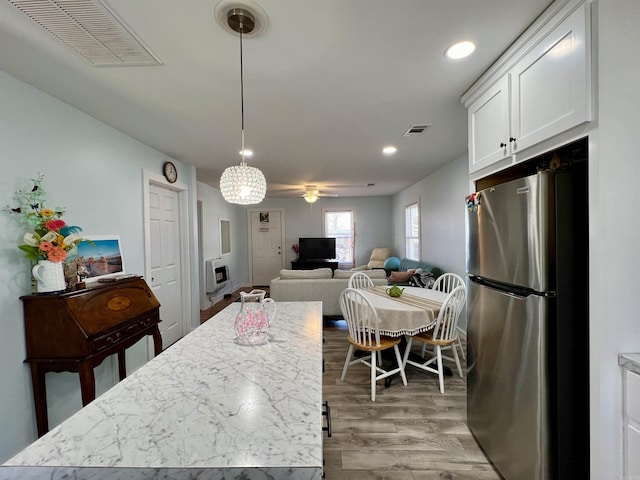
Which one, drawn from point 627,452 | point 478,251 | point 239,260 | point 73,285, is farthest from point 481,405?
point 239,260

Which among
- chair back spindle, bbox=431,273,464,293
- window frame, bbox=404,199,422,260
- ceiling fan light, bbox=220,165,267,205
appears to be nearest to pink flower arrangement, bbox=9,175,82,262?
ceiling fan light, bbox=220,165,267,205

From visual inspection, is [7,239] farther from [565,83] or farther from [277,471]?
[565,83]

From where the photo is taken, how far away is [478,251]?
1777 mm

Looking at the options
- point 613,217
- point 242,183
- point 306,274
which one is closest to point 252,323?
point 242,183

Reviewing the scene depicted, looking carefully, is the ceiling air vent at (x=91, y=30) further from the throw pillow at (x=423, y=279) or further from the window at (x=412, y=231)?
the window at (x=412, y=231)

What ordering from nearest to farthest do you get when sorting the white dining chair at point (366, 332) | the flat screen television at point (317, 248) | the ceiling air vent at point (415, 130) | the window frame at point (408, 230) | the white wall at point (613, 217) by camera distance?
the white wall at point (613, 217) < the white dining chair at point (366, 332) < the ceiling air vent at point (415, 130) < the window frame at point (408, 230) < the flat screen television at point (317, 248)

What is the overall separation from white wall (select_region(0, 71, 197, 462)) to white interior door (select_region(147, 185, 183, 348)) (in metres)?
0.44

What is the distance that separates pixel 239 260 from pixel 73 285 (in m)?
5.70

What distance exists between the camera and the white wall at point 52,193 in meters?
1.75

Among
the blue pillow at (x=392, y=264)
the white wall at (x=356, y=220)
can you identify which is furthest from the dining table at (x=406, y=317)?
the white wall at (x=356, y=220)

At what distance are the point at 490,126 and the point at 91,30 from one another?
7.31ft

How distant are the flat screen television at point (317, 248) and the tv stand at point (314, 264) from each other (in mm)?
127

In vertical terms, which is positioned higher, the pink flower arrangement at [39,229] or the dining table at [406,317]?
the pink flower arrangement at [39,229]

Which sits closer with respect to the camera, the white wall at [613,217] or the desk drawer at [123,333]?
the white wall at [613,217]
